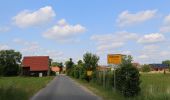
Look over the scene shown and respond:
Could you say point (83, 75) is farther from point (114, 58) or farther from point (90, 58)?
point (114, 58)

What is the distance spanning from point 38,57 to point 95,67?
3748 inches

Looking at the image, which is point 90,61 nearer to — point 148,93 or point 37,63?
point 148,93

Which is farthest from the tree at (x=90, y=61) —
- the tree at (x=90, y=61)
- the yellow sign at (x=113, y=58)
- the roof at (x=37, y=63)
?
the roof at (x=37, y=63)

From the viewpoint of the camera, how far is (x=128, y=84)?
25203 millimetres

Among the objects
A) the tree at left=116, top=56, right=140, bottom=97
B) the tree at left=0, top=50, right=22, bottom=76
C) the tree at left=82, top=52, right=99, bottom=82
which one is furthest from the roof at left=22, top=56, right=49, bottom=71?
the tree at left=116, top=56, right=140, bottom=97

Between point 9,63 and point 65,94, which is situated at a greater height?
point 9,63

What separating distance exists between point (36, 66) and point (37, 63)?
1.92 meters

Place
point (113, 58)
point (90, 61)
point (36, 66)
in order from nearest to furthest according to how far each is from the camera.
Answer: point (113, 58) → point (90, 61) → point (36, 66)

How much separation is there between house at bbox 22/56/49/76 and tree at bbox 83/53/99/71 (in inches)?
3362

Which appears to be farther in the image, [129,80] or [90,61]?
[90,61]

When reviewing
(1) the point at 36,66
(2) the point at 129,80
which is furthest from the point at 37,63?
(2) the point at 129,80

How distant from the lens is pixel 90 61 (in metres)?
59.1

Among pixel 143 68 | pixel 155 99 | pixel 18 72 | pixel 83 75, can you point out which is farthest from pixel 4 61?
pixel 155 99

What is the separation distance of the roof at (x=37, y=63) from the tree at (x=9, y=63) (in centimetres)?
435
